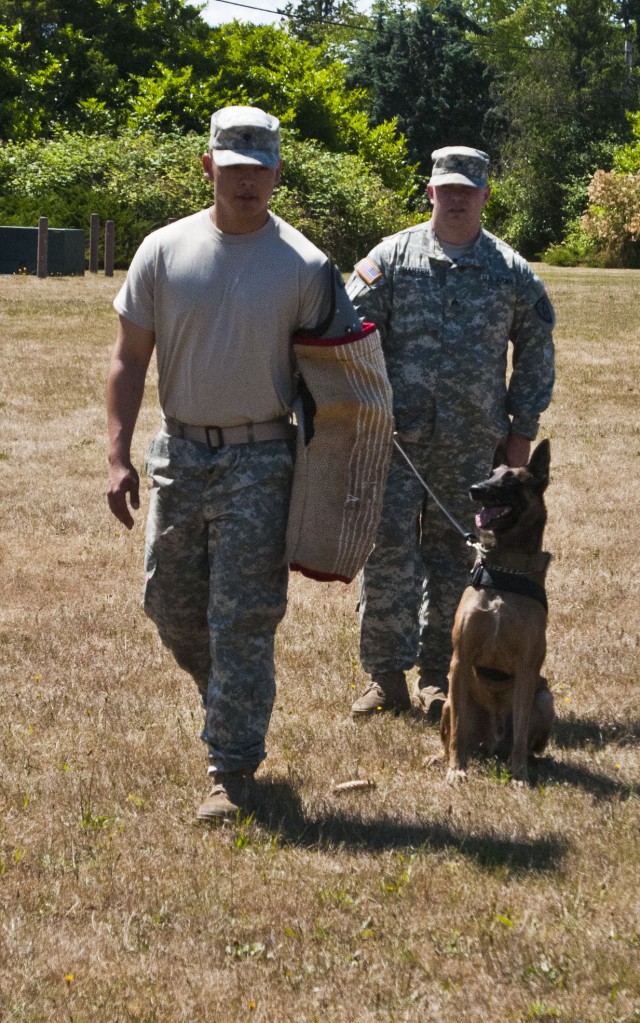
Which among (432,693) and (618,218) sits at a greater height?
(618,218)

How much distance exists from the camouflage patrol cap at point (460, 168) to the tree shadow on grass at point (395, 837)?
8.03ft

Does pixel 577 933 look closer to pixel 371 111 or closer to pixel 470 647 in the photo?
pixel 470 647

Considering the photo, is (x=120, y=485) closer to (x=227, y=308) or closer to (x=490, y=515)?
(x=227, y=308)

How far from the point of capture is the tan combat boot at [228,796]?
15.3ft

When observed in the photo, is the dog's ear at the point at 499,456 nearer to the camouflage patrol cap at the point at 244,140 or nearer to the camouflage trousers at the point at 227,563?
the camouflage trousers at the point at 227,563

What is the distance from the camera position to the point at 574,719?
6.03 meters

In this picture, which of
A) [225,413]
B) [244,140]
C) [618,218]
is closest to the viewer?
[244,140]

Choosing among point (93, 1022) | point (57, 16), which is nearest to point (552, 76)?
point (57, 16)

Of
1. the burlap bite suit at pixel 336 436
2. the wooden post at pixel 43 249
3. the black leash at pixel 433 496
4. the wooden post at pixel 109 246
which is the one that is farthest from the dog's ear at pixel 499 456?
the wooden post at pixel 109 246

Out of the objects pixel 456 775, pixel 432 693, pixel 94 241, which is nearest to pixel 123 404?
pixel 456 775

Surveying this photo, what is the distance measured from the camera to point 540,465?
5.29 metres

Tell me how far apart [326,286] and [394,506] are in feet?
4.91

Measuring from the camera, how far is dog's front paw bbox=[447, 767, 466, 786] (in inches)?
202

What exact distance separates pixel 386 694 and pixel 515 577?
1061 mm
